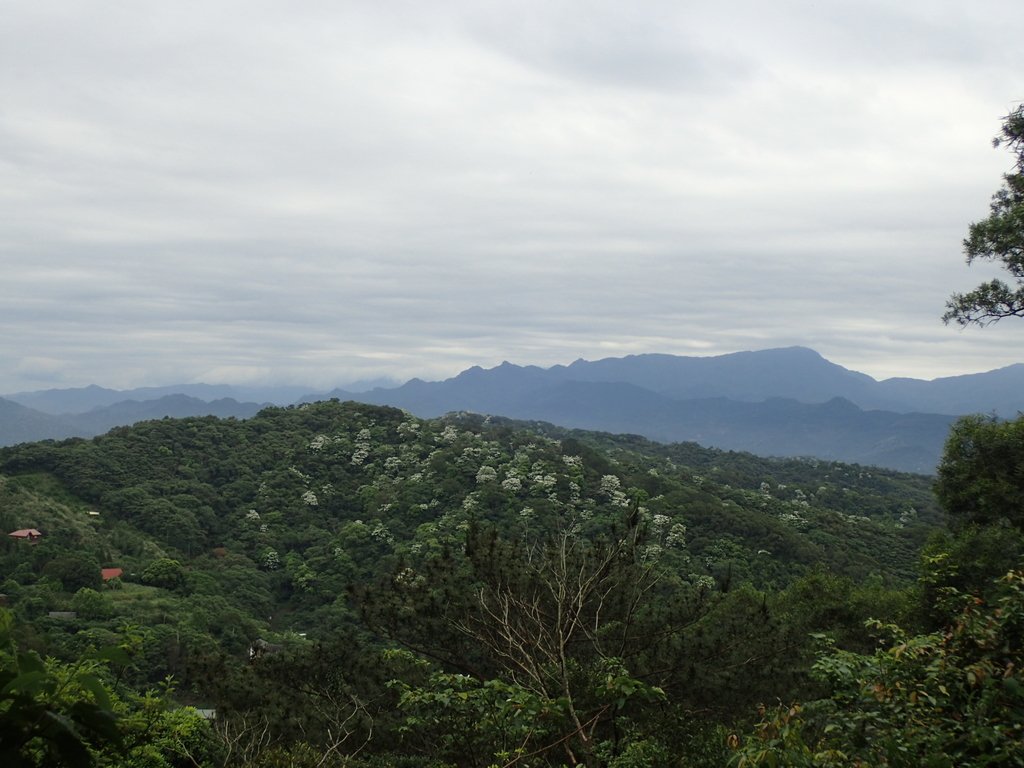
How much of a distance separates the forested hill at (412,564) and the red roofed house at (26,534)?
548mm

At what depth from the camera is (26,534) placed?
139ft

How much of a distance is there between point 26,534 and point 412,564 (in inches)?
1670

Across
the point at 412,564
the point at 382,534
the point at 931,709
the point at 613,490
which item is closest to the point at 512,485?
the point at 613,490

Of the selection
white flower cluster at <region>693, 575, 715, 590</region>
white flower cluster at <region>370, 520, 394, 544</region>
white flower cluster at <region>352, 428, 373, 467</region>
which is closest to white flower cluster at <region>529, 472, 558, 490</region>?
white flower cluster at <region>370, 520, 394, 544</region>

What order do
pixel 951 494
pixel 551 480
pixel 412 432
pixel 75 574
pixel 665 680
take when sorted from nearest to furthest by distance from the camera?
pixel 665 680 < pixel 951 494 < pixel 75 574 < pixel 551 480 < pixel 412 432

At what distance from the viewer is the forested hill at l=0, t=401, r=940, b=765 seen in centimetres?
849

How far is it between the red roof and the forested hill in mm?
641

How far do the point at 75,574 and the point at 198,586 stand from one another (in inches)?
262

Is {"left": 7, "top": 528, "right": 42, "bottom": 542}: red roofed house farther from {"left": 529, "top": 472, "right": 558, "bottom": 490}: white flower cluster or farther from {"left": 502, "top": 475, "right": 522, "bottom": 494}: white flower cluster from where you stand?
{"left": 529, "top": 472, "right": 558, "bottom": 490}: white flower cluster

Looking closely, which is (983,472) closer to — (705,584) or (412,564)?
(705,584)

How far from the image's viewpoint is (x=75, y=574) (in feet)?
127

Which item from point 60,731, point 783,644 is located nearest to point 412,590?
point 783,644

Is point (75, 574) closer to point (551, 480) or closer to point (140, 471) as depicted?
point (140, 471)

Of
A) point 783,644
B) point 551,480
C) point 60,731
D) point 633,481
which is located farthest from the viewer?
point 633,481
